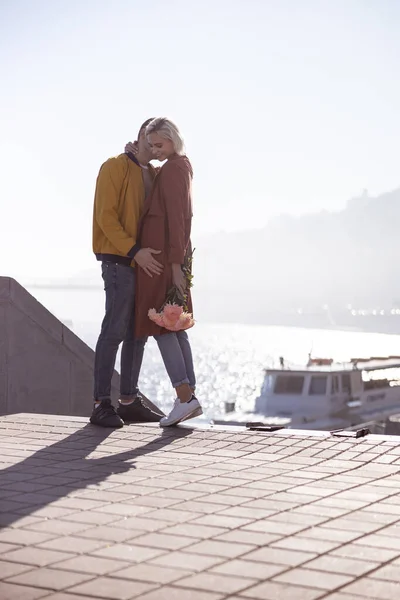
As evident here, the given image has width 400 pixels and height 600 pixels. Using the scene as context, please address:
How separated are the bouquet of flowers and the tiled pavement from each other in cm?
72

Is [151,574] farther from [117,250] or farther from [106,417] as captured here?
[117,250]

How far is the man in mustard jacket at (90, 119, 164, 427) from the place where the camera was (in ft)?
19.7

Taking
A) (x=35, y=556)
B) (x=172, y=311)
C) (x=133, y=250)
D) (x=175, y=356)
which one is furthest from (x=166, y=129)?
(x=35, y=556)

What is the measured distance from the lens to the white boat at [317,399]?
107 feet

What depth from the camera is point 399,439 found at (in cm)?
540

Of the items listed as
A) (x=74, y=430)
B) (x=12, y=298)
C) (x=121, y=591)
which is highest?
(x=12, y=298)

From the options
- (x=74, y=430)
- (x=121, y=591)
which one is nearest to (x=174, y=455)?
(x=74, y=430)

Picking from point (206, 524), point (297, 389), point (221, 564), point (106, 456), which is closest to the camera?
point (221, 564)

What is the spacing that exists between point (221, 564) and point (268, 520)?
629mm

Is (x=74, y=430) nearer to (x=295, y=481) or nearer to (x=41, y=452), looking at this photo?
(x=41, y=452)

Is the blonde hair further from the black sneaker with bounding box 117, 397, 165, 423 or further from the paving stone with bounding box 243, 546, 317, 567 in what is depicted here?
the paving stone with bounding box 243, 546, 317, 567

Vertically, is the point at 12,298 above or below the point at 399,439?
above

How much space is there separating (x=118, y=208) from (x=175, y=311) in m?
0.75

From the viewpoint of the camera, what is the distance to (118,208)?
20.1 ft
